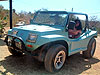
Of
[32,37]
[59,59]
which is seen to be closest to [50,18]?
[32,37]

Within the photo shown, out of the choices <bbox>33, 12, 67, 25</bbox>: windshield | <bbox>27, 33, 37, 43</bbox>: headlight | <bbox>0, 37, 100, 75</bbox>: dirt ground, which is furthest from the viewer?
<bbox>33, 12, 67, 25</bbox>: windshield

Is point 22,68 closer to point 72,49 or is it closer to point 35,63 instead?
point 35,63

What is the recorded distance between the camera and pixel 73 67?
3623 mm

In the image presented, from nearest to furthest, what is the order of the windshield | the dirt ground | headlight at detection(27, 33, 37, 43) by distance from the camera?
headlight at detection(27, 33, 37, 43) → the dirt ground → the windshield

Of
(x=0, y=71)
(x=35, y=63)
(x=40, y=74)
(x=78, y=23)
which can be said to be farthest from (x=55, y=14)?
(x=0, y=71)

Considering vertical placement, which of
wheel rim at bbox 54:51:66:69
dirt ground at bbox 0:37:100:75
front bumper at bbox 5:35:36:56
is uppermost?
front bumper at bbox 5:35:36:56

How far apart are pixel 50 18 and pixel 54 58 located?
60.8 inches

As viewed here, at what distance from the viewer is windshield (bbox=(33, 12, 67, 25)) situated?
12.0ft

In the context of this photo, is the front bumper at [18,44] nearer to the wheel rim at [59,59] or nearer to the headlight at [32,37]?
the headlight at [32,37]

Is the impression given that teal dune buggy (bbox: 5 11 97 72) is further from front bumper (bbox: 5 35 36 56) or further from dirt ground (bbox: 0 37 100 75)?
dirt ground (bbox: 0 37 100 75)

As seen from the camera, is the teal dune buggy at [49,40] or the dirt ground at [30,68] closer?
the teal dune buggy at [49,40]

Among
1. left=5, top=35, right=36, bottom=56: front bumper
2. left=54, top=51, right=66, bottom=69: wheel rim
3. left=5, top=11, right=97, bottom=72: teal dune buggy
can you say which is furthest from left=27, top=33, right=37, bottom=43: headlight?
left=54, top=51, right=66, bottom=69: wheel rim

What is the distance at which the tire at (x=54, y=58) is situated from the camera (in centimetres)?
288

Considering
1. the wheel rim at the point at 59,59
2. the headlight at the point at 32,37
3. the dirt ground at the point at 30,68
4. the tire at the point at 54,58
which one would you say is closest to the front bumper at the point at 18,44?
the headlight at the point at 32,37
